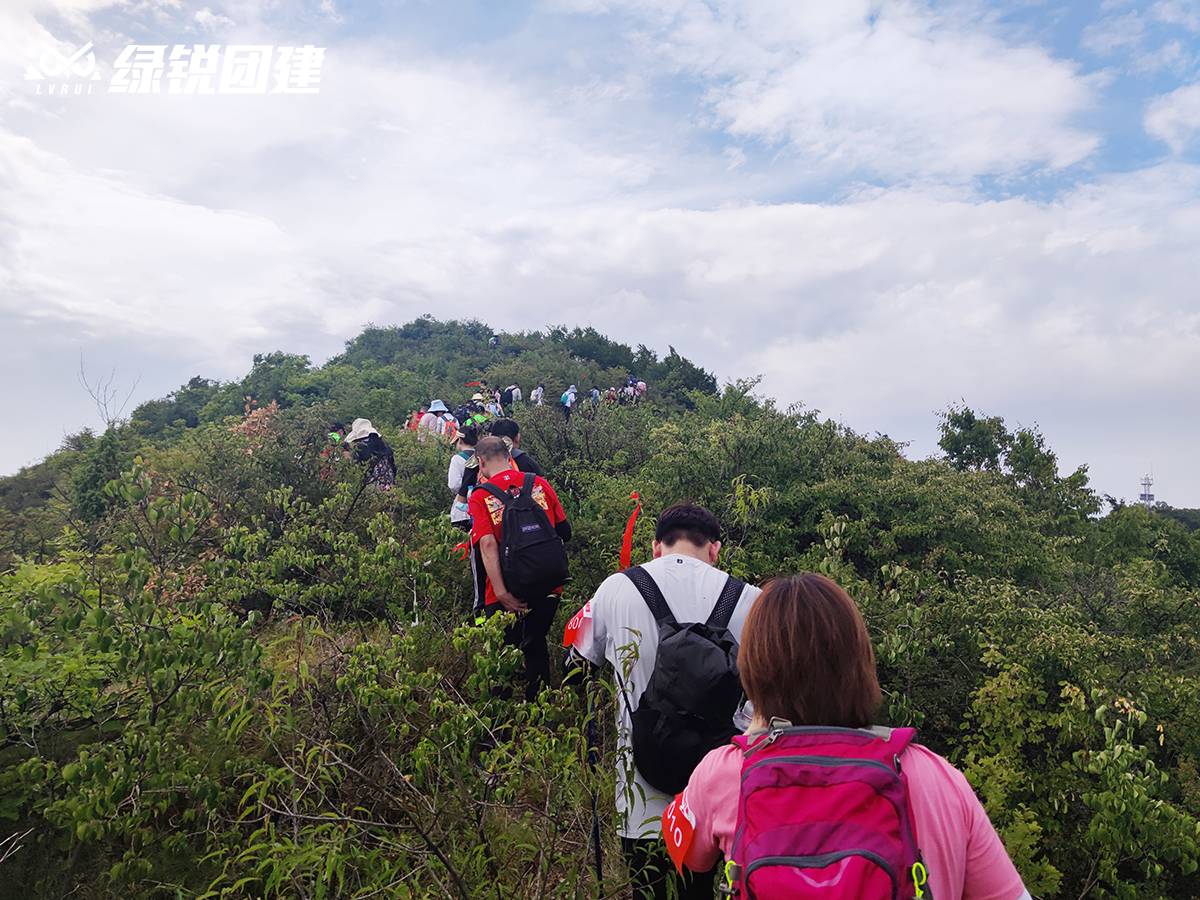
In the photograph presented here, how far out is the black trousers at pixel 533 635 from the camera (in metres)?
3.94

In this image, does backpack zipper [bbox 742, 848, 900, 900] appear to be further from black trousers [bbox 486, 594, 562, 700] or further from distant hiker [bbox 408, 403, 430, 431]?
distant hiker [bbox 408, 403, 430, 431]

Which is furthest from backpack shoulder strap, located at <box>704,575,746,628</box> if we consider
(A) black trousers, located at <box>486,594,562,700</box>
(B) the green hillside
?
(A) black trousers, located at <box>486,594,562,700</box>

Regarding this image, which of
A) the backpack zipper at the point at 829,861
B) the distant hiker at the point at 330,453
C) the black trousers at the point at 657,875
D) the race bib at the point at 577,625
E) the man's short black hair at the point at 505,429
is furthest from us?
the distant hiker at the point at 330,453

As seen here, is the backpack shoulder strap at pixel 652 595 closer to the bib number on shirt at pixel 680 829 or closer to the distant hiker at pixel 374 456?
the bib number on shirt at pixel 680 829

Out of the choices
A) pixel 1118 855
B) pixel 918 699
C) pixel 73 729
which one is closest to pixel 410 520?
pixel 73 729

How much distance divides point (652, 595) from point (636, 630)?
6.4 inches

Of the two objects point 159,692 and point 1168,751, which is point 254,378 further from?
point 1168,751

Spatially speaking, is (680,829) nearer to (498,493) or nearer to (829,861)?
(829,861)

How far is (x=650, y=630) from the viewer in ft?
7.73

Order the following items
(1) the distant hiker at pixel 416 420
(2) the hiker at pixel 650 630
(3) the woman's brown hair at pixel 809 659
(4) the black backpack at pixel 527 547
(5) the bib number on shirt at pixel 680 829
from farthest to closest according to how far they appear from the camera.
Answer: (1) the distant hiker at pixel 416 420, (4) the black backpack at pixel 527 547, (2) the hiker at pixel 650 630, (5) the bib number on shirt at pixel 680 829, (3) the woman's brown hair at pixel 809 659

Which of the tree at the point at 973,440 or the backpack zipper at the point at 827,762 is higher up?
the tree at the point at 973,440

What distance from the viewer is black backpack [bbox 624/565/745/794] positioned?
2.04m

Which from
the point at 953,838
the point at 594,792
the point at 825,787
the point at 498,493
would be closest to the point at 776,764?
the point at 825,787

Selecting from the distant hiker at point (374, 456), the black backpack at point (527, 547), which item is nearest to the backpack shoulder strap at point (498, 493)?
the black backpack at point (527, 547)
